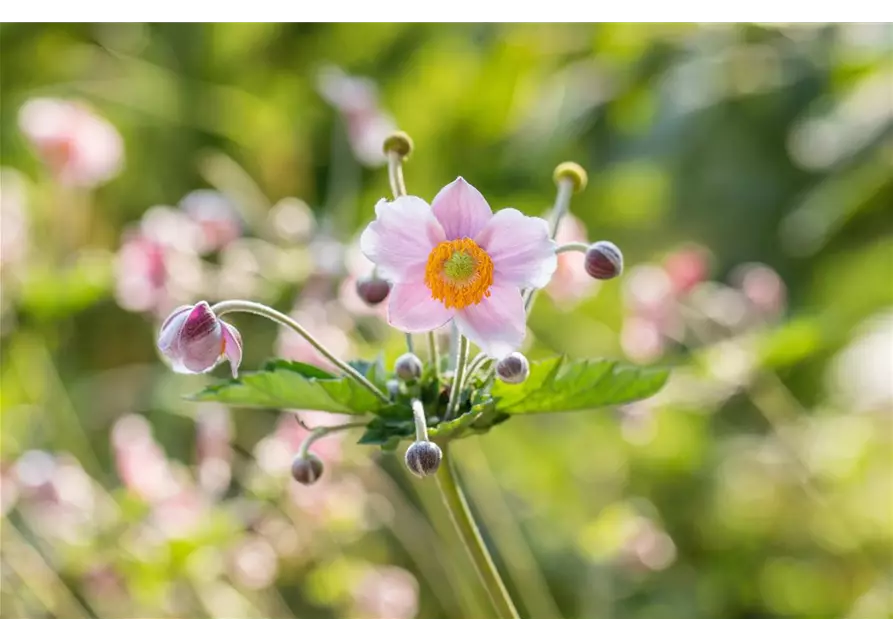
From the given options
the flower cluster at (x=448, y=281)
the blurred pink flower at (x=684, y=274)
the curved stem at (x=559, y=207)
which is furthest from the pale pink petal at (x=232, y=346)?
the blurred pink flower at (x=684, y=274)

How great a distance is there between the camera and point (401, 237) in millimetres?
297

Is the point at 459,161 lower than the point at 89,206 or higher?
lower

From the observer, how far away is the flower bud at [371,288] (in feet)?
1.17

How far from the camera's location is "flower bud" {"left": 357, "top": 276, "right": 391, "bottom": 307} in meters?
0.36

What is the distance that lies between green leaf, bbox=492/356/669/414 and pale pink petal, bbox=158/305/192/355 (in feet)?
0.36

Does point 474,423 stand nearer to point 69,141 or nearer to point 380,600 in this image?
point 380,600

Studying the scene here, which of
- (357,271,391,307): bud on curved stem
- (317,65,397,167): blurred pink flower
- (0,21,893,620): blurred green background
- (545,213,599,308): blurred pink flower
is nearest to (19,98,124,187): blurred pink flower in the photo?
(0,21,893,620): blurred green background

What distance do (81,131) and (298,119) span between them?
85 cm

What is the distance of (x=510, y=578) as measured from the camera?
2.81 feet

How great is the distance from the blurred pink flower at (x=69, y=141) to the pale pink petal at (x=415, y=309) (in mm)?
656

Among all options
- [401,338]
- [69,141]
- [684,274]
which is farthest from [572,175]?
[69,141]

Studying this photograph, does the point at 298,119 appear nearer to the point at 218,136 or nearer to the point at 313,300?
the point at 218,136

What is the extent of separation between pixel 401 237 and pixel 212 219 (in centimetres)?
53
